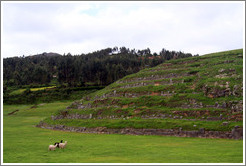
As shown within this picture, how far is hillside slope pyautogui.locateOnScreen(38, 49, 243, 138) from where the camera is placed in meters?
37.2

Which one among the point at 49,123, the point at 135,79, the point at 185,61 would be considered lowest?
the point at 49,123

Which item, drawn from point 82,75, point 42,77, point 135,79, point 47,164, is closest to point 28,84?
point 42,77

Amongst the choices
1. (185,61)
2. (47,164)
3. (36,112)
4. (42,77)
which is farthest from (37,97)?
(47,164)

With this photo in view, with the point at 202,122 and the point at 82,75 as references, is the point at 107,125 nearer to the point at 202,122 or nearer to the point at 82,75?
the point at 202,122

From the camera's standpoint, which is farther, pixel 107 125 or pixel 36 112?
pixel 36 112

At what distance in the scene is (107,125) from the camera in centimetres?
4575

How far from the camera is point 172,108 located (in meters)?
46.2

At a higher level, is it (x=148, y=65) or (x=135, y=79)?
(x=148, y=65)

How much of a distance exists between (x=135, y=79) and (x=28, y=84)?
323 ft

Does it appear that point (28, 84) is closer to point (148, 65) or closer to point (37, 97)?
point (37, 97)

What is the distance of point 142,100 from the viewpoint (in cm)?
5419

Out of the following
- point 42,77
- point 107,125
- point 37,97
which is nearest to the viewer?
point 107,125

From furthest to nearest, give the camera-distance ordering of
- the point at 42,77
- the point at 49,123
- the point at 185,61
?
1. the point at 42,77
2. the point at 185,61
3. the point at 49,123

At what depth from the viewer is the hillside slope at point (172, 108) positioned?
37.2 metres
